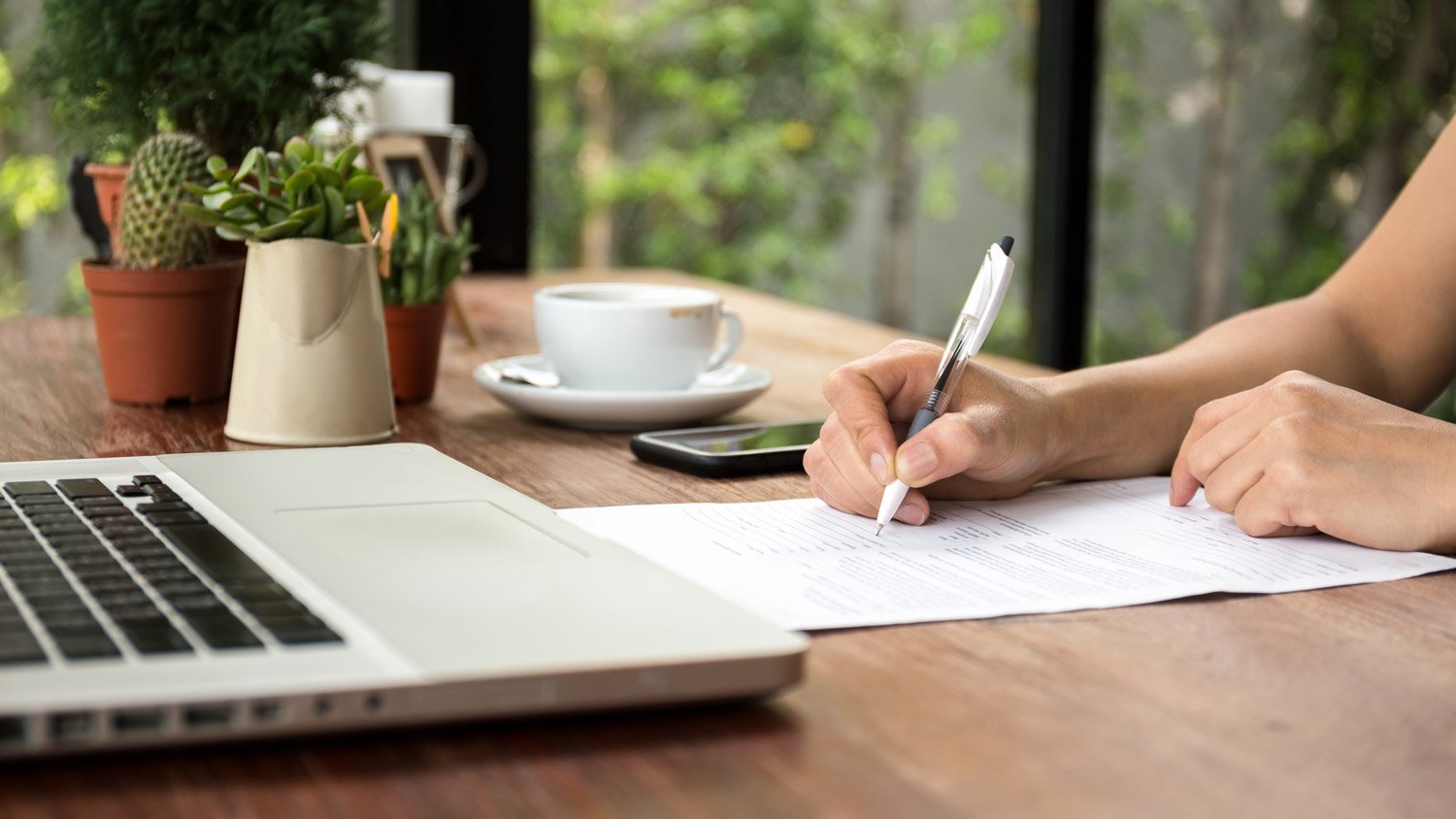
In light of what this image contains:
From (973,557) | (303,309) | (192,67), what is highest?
(192,67)

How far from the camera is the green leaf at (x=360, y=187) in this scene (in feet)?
3.46

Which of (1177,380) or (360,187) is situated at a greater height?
(360,187)

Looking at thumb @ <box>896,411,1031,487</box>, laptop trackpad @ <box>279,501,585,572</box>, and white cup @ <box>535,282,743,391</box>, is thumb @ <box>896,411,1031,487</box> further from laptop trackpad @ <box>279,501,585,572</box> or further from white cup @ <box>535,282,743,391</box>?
white cup @ <box>535,282,743,391</box>

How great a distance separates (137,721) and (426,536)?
22cm

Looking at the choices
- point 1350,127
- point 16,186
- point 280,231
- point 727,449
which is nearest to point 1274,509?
point 727,449

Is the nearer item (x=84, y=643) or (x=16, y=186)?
(x=84, y=643)

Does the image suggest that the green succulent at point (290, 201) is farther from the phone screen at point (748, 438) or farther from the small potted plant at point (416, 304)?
the phone screen at point (748, 438)

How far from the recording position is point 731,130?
455 cm

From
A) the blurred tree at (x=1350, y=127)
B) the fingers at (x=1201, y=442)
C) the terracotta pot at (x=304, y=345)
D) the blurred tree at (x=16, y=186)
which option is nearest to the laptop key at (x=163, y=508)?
the terracotta pot at (x=304, y=345)

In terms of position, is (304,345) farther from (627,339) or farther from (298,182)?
(627,339)

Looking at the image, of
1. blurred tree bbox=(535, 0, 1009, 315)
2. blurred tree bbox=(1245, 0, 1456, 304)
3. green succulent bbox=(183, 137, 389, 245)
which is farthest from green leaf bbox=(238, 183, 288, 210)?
blurred tree bbox=(1245, 0, 1456, 304)

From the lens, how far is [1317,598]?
0.71m

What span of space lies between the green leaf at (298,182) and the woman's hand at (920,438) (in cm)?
41

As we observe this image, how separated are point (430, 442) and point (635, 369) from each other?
0.55 ft
